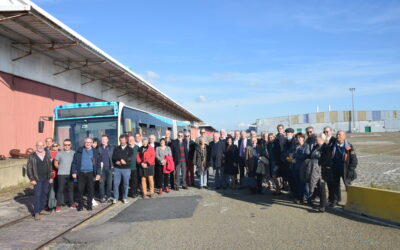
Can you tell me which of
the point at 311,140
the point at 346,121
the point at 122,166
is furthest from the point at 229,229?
the point at 346,121

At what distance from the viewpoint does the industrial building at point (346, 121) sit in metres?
102

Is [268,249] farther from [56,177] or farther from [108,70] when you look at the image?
[108,70]

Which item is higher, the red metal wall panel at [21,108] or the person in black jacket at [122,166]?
the red metal wall panel at [21,108]

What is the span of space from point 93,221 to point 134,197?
2.95 m

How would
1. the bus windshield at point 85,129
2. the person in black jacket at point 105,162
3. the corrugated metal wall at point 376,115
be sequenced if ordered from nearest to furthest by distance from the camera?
the person in black jacket at point 105,162
the bus windshield at point 85,129
the corrugated metal wall at point 376,115

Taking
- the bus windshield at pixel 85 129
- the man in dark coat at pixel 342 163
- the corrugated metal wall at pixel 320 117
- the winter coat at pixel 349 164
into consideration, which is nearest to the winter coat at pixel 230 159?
the bus windshield at pixel 85 129

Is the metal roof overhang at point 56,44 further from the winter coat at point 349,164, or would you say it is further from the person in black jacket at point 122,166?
the winter coat at point 349,164

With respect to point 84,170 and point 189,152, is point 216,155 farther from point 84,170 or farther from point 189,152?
point 84,170

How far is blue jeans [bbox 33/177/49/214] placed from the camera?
27.2 feet

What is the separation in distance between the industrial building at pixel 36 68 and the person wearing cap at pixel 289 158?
7312mm

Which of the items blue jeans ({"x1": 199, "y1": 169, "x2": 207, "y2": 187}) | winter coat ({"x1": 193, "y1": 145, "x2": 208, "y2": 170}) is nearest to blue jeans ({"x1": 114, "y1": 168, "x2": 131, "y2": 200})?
winter coat ({"x1": 193, "y1": 145, "x2": 208, "y2": 170})

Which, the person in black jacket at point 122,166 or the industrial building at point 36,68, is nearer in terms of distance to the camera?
the person in black jacket at point 122,166

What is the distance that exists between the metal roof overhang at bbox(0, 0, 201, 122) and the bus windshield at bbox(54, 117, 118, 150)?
156 inches

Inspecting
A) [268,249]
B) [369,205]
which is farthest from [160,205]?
[369,205]
